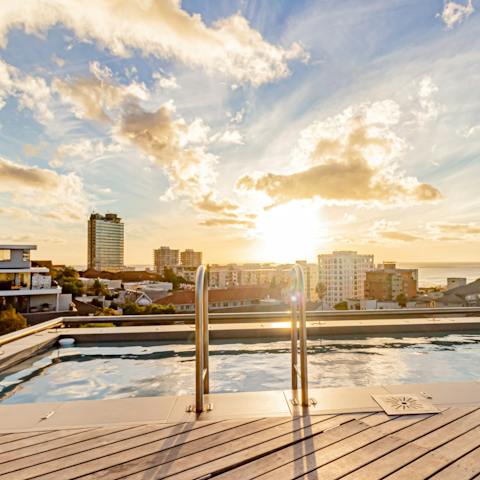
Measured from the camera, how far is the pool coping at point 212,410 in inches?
95.6

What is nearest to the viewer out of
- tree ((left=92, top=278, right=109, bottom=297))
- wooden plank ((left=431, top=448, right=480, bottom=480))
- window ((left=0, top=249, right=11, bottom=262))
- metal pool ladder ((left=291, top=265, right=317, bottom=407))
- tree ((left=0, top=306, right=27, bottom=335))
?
wooden plank ((left=431, top=448, right=480, bottom=480))

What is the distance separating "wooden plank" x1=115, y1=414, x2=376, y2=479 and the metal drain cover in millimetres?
321

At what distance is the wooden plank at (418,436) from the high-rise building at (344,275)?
103 meters

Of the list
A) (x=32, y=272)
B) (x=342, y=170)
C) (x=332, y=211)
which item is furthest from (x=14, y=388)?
(x=32, y=272)

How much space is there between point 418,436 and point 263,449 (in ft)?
3.16

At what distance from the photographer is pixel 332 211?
69.9 feet

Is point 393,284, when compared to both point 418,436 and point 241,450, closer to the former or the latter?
point 418,436

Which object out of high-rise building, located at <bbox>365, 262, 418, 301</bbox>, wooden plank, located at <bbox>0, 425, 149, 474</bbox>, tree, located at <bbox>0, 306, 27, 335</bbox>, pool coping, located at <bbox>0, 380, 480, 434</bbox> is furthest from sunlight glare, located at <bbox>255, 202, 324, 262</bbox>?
high-rise building, located at <bbox>365, 262, 418, 301</bbox>

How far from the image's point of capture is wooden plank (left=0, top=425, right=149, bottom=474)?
74.3 inches

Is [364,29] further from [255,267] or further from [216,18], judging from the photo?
[255,267]

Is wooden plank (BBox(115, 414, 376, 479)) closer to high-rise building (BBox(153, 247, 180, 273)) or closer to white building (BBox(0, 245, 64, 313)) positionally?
white building (BBox(0, 245, 64, 313))

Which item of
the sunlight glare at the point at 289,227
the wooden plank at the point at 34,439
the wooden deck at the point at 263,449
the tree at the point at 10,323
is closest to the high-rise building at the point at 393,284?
→ the sunlight glare at the point at 289,227

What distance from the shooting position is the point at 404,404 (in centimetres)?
260

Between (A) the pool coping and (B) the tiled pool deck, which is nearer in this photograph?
(B) the tiled pool deck
